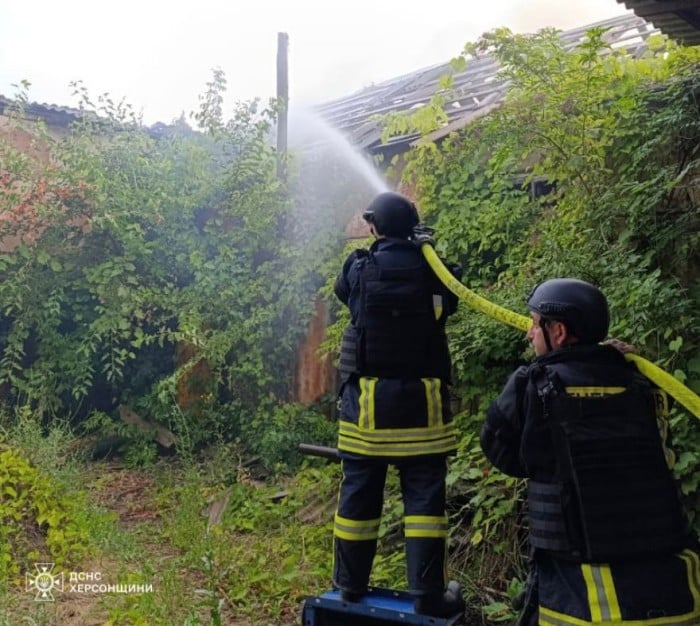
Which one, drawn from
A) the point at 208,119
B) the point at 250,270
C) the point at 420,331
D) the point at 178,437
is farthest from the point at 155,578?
the point at 208,119

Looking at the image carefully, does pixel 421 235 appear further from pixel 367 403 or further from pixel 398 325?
pixel 367 403

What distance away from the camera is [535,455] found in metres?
1.88

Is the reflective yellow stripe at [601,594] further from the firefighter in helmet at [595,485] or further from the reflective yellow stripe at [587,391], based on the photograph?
the reflective yellow stripe at [587,391]

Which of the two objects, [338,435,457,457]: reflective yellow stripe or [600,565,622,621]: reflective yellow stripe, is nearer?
[600,565,622,621]: reflective yellow stripe

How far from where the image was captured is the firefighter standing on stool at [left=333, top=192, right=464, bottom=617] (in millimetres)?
2777

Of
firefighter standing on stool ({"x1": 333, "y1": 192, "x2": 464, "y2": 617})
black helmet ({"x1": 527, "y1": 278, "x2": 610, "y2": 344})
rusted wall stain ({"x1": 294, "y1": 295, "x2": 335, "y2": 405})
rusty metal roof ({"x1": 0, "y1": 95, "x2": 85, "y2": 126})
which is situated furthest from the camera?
rusty metal roof ({"x1": 0, "y1": 95, "x2": 85, "y2": 126})

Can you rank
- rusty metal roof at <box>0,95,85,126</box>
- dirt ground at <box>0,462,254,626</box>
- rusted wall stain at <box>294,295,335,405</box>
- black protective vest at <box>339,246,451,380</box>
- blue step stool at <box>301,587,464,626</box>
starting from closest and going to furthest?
blue step stool at <box>301,587,464,626</box>, black protective vest at <box>339,246,451,380</box>, dirt ground at <box>0,462,254,626</box>, rusted wall stain at <box>294,295,335,405</box>, rusty metal roof at <box>0,95,85,126</box>

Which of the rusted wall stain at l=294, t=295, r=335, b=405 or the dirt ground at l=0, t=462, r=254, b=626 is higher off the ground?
the rusted wall stain at l=294, t=295, r=335, b=405

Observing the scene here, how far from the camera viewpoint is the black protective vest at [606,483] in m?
1.76

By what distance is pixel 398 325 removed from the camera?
114 inches

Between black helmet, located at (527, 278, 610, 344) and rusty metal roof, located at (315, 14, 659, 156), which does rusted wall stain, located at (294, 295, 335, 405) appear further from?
black helmet, located at (527, 278, 610, 344)

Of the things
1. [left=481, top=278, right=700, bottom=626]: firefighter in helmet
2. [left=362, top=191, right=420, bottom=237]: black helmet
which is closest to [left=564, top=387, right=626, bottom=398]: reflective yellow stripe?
[left=481, top=278, right=700, bottom=626]: firefighter in helmet

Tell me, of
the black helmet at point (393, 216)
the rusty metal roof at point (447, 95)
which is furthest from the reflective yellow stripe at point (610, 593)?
the rusty metal roof at point (447, 95)

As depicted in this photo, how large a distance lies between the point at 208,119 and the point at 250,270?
195 centimetres
